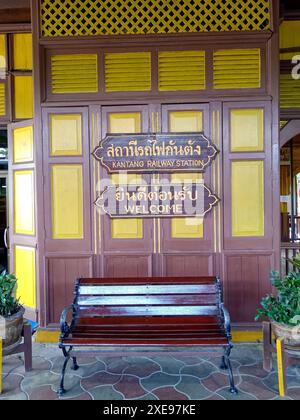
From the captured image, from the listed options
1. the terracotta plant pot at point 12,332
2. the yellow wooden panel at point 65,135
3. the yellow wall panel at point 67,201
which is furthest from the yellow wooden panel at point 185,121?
the terracotta plant pot at point 12,332

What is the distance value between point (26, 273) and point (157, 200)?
1.98 meters

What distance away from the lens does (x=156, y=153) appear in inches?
136

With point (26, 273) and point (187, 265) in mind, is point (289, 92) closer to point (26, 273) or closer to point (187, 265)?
point (187, 265)

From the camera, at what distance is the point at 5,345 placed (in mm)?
2816

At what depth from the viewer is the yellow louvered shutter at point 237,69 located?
3.44 meters

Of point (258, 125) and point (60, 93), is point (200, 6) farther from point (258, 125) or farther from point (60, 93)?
point (60, 93)

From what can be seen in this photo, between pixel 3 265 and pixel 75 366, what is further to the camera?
pixel 3 265

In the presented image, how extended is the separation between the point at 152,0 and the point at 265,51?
4.28 feet

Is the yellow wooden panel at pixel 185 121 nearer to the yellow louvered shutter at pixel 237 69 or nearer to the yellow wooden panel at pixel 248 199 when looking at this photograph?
the yellow louvered shutter at pixel 237 69

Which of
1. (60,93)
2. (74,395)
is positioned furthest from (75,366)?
(60,93)

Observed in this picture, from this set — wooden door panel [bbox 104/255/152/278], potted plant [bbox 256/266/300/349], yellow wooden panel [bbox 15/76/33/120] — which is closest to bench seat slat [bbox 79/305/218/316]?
potted plant [bbox 256/266/300/349]

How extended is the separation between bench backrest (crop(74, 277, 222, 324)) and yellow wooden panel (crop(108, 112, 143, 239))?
65 centimetres
